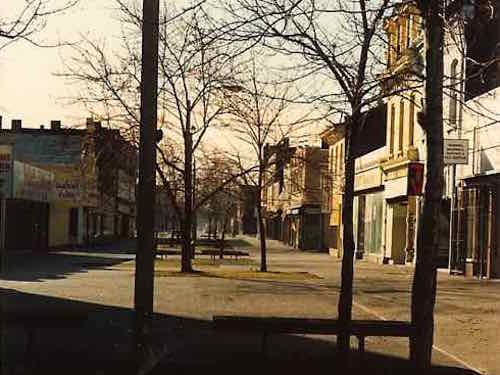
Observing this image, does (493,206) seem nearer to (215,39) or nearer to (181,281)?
(181,281)

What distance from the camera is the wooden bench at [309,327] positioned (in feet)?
37.0

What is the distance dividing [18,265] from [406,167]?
15.8 meters

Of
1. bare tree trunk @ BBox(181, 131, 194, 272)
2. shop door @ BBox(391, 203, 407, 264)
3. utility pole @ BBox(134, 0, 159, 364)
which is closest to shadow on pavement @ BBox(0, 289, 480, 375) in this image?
utility pole @ BBox(134, 0, 159, 364)

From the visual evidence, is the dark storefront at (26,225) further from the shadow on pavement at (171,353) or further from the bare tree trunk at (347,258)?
the bare tree trunk at (347,258)

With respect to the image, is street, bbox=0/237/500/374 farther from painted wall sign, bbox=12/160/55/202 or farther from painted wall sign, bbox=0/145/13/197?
painted wall sign, bbox=12/160/55/202

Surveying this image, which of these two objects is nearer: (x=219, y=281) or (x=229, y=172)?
(x=219, y=281)

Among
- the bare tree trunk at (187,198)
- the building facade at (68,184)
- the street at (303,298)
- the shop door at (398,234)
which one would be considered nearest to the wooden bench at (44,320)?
the street at (303,298)

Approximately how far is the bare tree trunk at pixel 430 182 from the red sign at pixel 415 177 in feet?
89.9

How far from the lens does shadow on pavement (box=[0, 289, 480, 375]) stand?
430 inches

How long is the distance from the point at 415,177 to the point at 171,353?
2550 centimetres

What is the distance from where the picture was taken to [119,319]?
54.4ft

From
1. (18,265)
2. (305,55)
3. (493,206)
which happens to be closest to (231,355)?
(305,55)

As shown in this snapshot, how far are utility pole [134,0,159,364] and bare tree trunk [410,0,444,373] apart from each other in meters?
2.68

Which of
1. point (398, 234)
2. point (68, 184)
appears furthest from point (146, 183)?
point (68, 184)
